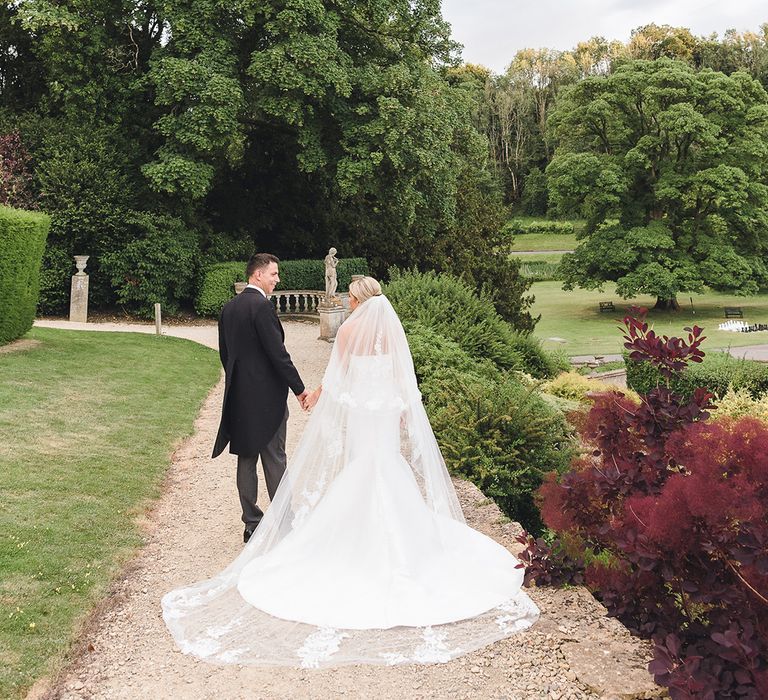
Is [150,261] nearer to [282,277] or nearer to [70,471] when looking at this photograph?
[282,277]

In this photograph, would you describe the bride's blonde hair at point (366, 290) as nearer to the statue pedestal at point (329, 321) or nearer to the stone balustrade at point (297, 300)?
the statue pedestal at point (329, 321)

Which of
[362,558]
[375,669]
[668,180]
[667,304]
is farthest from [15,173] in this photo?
[667,304]

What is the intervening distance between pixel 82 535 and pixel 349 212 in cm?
2344

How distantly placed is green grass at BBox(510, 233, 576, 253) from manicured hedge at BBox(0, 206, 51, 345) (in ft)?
162

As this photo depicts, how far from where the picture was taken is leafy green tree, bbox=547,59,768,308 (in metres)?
33.8

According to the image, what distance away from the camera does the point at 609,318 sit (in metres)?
34.6

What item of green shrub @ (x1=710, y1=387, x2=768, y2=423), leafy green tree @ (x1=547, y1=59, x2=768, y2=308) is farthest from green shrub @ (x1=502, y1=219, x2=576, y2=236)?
green shrub @ (x1=710, y1=387, x2=768, y2=423)

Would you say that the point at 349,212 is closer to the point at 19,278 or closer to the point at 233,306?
the point at 19,278

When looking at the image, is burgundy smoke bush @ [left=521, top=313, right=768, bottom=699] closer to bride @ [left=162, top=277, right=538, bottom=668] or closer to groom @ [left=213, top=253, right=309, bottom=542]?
bride @ [left=162, top=277, right=538, bottom=668]

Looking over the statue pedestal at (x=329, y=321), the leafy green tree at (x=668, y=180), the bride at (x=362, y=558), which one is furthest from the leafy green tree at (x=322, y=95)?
the bride at (x=362, y=558)

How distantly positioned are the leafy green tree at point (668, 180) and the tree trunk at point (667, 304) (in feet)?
0.22

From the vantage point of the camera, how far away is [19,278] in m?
14.4

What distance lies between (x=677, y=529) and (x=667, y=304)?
34777 millimetres

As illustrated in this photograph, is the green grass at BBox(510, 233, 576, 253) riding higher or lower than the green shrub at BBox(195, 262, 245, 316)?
higher
